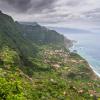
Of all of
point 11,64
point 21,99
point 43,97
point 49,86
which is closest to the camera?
point 21,99

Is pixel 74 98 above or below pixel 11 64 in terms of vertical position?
below

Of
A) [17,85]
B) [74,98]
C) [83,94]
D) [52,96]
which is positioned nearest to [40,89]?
[52,96]

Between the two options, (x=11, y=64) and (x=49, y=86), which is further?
(x=11, y=64)

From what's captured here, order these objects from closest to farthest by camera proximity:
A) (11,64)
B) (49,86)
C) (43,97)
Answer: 1. (43,97)
2. (49,86)
3. (11,64)

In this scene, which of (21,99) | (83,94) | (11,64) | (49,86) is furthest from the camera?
(11,64)

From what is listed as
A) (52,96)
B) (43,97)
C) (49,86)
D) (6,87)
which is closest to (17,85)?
(6,87)

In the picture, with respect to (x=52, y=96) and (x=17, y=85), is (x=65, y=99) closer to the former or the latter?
(x=52, y=96)

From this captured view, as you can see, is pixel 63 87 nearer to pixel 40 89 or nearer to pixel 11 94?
pixel 40 89

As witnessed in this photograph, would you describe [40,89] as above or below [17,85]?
below

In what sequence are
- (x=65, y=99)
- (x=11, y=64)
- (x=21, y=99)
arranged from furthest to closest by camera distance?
(x=11, y=64), (x=65, y=99), (x=21, y=99)
